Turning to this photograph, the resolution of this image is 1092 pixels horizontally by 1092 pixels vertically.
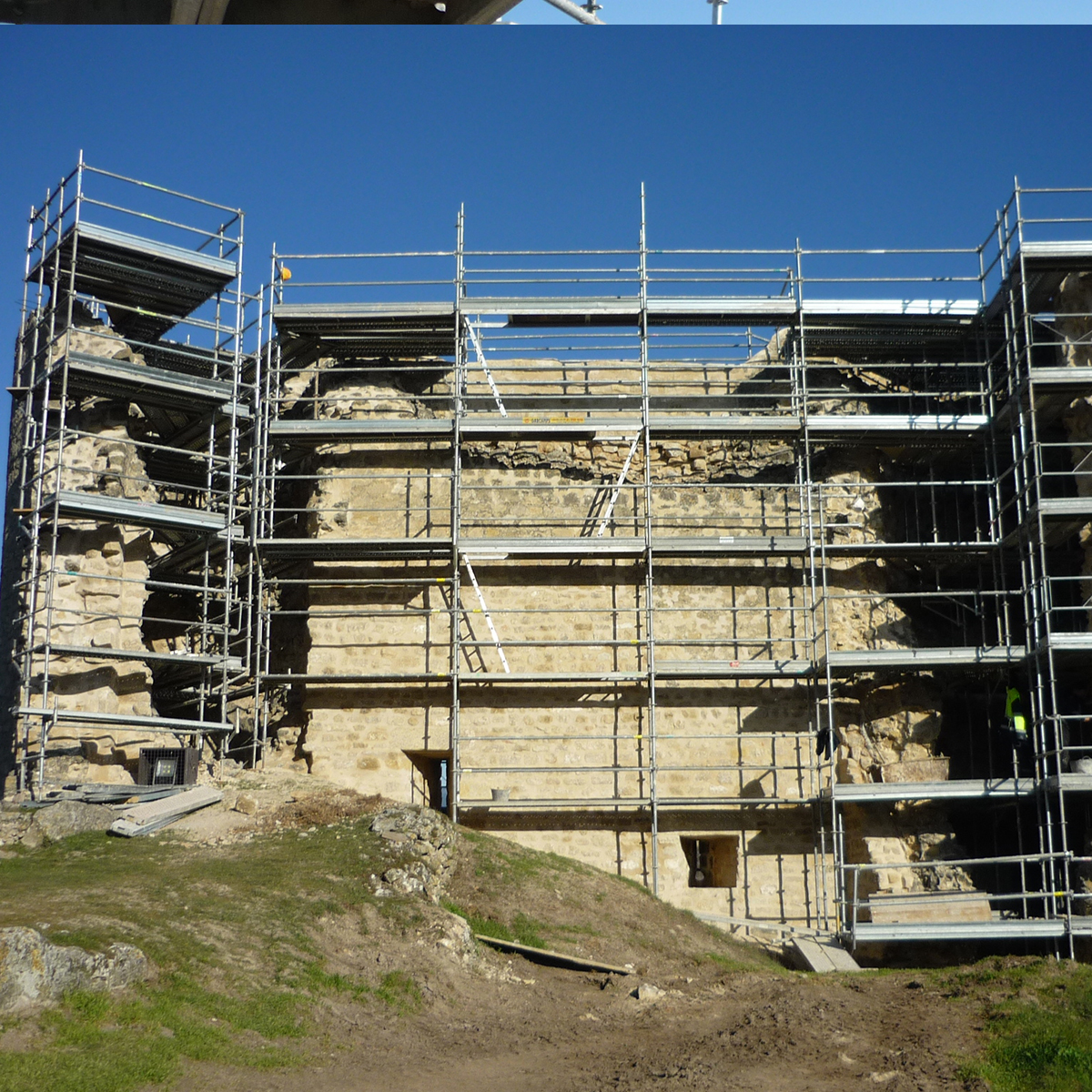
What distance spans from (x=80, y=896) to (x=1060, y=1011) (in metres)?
8.29

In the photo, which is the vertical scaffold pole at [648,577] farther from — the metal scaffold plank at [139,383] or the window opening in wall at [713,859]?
the metal scaffold plank at [139,383]

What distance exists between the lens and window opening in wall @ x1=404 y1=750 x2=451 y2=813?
17.9 metres

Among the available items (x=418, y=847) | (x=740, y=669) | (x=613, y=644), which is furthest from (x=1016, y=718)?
(x=418, y=847)

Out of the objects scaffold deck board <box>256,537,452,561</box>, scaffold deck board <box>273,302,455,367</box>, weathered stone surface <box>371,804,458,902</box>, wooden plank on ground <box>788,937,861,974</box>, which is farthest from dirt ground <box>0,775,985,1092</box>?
scaffold deck board <box>273,302,455,367</box>

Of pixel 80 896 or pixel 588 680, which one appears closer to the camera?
pixel 80 896

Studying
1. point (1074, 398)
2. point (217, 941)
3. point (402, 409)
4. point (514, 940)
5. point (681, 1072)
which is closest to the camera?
point (681, 1072)

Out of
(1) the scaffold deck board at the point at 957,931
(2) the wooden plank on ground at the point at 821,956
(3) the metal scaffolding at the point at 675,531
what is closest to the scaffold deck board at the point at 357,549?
(3) the metal scaffolding at the point at 675,531

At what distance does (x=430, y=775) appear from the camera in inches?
724

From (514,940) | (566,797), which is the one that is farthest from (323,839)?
(566,797)

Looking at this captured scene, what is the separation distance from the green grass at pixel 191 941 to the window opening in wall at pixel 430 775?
10.2ft

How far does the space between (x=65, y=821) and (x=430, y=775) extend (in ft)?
16.9

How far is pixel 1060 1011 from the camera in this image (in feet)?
39.8

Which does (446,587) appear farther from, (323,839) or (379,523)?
(323,839)

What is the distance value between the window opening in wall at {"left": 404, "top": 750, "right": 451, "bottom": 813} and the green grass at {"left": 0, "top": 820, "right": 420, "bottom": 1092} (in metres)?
3.11
